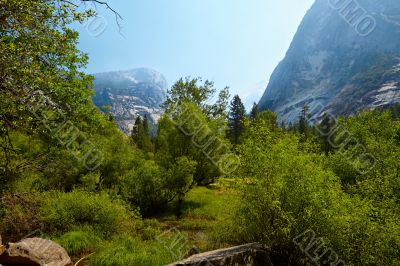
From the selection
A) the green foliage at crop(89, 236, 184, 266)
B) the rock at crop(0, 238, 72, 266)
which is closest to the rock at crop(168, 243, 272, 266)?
the green foliage at crop(89, 236, 184, 266)

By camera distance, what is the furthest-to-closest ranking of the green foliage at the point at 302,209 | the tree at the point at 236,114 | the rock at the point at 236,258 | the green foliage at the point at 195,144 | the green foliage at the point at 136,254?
the tree at the point at 236,114
the green foliage at the point at 195,144
the green foliage at the point at 136,254
the green foliage at the point at 302,209
the rock at the point at 236,258

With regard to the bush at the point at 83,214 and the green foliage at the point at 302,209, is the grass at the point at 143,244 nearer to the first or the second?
the bush at the point at 83,214

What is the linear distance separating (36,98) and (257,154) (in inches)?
327

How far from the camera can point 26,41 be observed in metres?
9.35

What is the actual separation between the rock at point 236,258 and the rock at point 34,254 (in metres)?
5.98

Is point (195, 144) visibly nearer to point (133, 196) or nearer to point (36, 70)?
point (133, 196)

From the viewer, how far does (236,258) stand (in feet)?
41.9

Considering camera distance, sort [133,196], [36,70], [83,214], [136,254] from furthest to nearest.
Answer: [133,196] → [83,214] → [136,254] → [36,70]

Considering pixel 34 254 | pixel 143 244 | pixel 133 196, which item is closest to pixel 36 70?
pixel 34 254

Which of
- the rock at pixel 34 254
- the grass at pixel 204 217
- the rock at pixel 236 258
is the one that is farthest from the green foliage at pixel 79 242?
the rock at pixel 236 258

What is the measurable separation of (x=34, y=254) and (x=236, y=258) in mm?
8376

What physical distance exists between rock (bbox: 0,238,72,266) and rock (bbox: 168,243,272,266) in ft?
→ 19.6

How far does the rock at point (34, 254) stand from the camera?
1420cm

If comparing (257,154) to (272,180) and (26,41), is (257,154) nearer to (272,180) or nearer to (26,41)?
(272,180)
